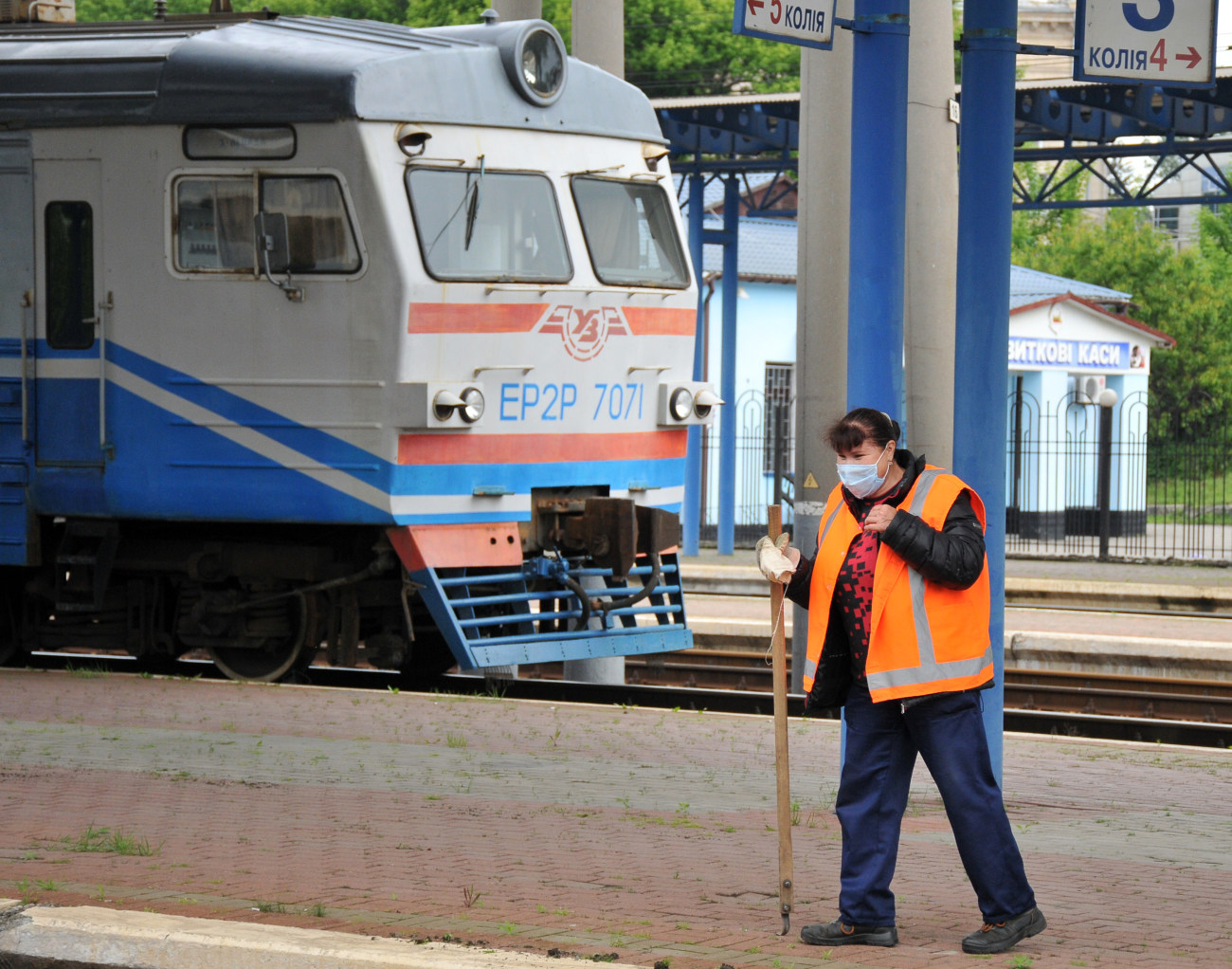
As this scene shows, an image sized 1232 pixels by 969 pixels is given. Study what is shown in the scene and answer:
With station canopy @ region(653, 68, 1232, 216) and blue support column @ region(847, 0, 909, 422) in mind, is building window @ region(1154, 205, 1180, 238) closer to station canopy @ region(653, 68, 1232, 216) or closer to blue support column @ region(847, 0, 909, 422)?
station canopy @ region(653, 68, 1232, 216)

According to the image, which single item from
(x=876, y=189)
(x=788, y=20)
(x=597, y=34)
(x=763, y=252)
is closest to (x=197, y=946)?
(x=876, y=189)

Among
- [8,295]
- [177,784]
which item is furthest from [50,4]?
[177,784]

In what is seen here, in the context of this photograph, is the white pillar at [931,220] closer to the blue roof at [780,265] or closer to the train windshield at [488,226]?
the train windshield at [488,226]

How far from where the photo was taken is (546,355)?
1076 centimetres

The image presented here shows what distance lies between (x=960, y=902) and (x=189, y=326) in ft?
21.1

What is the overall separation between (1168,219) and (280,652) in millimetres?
60085

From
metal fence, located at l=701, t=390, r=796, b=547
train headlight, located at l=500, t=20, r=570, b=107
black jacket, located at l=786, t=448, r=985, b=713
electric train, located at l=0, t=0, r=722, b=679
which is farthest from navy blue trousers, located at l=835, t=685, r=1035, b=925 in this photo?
metal fence, located at l=701, t=390, r=796, b=547

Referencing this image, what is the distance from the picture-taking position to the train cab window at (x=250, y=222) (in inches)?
403

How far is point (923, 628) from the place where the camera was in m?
5.30

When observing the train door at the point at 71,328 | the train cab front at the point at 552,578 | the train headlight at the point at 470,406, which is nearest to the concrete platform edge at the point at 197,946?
the train cab front at the point at 552,578

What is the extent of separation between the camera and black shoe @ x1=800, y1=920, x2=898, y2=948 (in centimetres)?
535

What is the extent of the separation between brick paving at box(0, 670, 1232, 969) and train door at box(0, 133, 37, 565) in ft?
4.10

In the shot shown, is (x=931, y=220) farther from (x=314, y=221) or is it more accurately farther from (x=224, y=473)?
(x=224, y=473)

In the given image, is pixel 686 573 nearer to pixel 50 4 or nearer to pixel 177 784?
pixel 50 4
